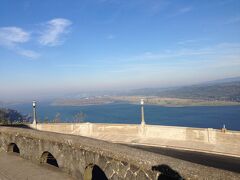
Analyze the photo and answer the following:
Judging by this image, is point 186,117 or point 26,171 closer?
point 26,171

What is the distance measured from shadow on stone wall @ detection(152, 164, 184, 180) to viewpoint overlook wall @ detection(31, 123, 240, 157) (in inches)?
463

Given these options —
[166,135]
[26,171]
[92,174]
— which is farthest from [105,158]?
[166,135]

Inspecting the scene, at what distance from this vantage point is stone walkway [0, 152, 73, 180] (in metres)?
11.1

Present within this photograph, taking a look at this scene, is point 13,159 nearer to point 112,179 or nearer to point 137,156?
point 112,179

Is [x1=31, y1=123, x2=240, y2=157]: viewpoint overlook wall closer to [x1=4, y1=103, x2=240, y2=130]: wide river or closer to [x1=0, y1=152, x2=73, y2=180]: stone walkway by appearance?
[x1=0, y1=152, x2=73, y2=180]: stone walkway

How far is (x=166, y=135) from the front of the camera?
21469 mm

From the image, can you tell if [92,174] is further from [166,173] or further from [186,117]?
[186,117]

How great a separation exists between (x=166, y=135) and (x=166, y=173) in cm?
1462

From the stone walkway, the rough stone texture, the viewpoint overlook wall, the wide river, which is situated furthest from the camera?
the wide river

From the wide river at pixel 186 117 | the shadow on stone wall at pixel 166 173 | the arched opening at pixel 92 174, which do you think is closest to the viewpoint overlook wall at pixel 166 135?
the arched opening at pixel 92 174

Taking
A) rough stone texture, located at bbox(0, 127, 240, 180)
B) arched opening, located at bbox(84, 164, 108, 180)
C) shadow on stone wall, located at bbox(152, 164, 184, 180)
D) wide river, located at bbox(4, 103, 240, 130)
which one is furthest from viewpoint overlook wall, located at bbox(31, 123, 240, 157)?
wide river, located at bbox(4, 103, 240, 130)

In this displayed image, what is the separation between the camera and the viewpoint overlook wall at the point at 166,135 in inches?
712

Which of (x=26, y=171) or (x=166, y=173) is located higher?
(x=166, y=173)

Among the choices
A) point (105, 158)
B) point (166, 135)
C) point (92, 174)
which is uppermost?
point (105, 158)
